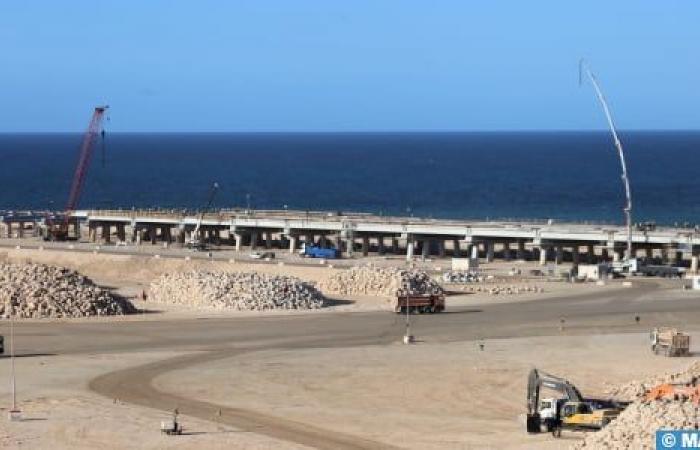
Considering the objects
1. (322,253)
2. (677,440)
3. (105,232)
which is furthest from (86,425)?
(105,232)

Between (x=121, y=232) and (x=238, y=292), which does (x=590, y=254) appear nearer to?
(x=238, y=292)

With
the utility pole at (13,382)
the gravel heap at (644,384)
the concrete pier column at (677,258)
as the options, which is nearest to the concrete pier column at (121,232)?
the concrete pier column at (677,258)

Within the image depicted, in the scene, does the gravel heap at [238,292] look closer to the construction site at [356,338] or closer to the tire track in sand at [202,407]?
the construction site at [356,338]

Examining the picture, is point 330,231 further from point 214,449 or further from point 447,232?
point 214,449

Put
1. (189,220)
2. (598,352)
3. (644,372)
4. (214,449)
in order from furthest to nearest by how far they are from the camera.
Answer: (189,220) → (598,352) → (644,372) → (214,449)

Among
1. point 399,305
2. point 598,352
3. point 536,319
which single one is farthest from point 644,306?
point 598,352

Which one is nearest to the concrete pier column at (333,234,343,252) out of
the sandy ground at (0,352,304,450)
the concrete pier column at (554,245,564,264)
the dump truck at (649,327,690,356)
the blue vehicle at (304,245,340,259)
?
the blue vehicle at (304,245,340,259)

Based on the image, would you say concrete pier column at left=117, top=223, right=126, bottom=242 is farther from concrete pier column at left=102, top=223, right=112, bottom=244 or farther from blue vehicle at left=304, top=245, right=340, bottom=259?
blue vehicle at left=304, top=245, right=340, bottom=259
